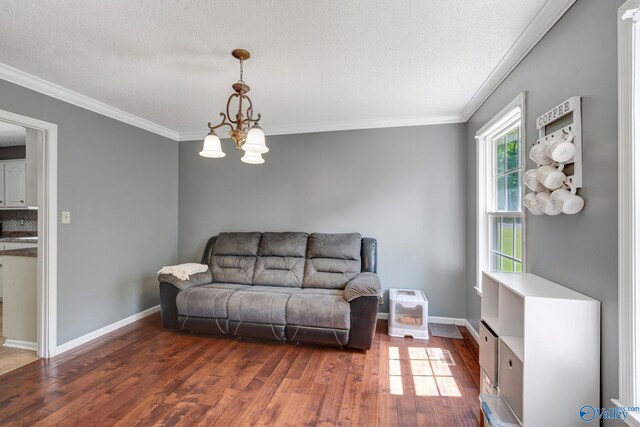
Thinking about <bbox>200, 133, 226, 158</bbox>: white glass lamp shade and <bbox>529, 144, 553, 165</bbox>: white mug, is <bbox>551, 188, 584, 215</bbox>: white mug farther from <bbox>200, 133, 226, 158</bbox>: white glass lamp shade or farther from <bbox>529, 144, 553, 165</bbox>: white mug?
<bbox>200, 133, 226, 158</bbox>: white glass lamp shade

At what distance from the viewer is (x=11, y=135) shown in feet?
13.2

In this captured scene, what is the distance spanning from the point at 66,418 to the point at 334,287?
7.54 ft

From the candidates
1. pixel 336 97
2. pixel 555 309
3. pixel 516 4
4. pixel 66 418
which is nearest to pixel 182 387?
pixel 66 418

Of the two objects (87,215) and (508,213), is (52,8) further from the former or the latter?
(508,213)

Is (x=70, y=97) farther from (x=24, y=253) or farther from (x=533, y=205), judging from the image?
(x=533, y=205)

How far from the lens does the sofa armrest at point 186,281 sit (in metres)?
3.00

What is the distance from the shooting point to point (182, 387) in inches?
82.6

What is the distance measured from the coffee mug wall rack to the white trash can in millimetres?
1698

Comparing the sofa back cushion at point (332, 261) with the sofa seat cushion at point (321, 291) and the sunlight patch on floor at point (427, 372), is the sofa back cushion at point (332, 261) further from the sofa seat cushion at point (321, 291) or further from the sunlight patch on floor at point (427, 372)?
the sunlight patch on floor at point (427, 372)

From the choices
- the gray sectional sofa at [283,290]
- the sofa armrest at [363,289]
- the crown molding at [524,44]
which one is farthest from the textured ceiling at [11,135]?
the crown molding at [524,44]

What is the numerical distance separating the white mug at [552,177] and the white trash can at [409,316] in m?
1.83

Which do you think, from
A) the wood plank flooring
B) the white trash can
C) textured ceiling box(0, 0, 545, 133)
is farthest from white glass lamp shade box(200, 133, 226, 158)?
the wood plank flooring

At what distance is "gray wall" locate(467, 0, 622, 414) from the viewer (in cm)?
116

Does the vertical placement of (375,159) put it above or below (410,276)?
above
